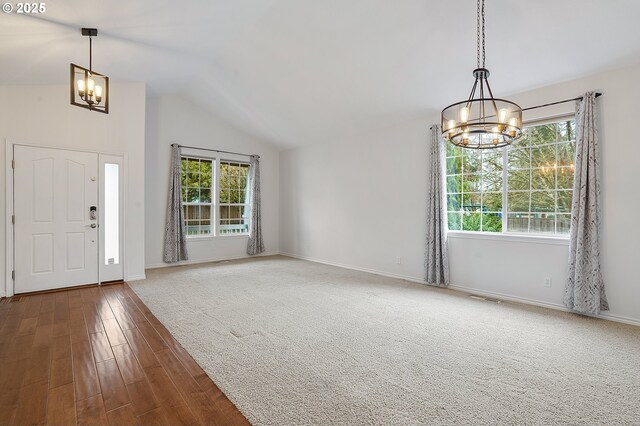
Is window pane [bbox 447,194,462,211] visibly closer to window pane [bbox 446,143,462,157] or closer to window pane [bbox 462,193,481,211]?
window pane [bbox 462,193,481,211]

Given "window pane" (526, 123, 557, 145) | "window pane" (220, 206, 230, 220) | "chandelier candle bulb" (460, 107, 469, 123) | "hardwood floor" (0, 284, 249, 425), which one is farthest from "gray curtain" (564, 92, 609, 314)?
"window pane" (220, 206, 230, 220)

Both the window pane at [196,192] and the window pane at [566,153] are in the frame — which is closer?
the window pane at [566,153]

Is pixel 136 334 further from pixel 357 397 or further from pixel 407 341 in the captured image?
pixel 407 341

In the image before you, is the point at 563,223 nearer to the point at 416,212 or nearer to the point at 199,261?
the point at 416,212

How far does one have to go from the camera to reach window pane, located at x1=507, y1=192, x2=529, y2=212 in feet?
14.3

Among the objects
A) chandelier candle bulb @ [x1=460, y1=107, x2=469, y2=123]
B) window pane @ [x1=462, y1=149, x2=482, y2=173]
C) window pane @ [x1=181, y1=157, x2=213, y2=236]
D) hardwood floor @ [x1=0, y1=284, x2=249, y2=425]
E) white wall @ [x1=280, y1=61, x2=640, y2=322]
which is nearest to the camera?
hardwood floor @ [x1=0, y1=284, x2=249, y2=425]

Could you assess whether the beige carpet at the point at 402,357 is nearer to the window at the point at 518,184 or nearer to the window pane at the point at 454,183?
the window at the point at 518,184

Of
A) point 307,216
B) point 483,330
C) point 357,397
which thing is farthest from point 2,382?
point 307,216

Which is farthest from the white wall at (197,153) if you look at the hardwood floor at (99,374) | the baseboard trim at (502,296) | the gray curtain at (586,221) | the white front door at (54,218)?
the gray curtain at (586,221)

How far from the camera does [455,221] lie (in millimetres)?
5070

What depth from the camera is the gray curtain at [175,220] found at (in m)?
6.58

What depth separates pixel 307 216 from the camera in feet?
25.3

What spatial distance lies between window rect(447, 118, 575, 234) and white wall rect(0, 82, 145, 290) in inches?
204

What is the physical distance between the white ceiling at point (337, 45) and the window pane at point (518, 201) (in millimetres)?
1390
